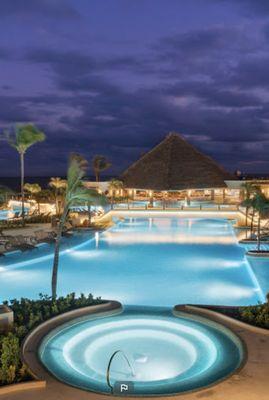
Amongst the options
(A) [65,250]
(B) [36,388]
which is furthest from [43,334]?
(A) [65,250]

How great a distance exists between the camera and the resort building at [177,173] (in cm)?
→ 3747

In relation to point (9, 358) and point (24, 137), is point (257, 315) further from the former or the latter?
point (24, 137)

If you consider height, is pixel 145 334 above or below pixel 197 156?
below

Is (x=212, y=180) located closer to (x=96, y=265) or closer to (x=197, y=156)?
(x=197, y=156)

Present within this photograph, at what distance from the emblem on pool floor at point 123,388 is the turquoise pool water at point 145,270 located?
5.03 m

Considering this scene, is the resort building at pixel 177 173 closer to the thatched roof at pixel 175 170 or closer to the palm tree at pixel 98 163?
the thatched roof at pixel 175 170

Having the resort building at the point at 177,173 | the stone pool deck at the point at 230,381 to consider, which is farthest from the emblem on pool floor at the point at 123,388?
the resort building at the point at 177,173

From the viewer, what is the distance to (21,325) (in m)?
7.55

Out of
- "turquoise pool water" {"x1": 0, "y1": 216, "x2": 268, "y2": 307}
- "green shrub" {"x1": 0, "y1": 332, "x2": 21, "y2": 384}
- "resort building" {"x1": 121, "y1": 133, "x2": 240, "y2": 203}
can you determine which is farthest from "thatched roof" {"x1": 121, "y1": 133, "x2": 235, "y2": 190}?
"green shrub" {"x1": 0, "y1": 332, "x2": 21, "y2": 384}

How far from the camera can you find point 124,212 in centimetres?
2905

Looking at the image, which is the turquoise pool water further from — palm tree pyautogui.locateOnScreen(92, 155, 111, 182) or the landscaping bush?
palm tree pyautogui.locateOnScreen(92, 155, 111, 182)

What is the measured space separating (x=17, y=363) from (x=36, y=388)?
0.69 m

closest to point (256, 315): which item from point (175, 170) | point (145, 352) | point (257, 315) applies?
point (257, 315)

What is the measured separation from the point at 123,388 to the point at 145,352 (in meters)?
1.99
